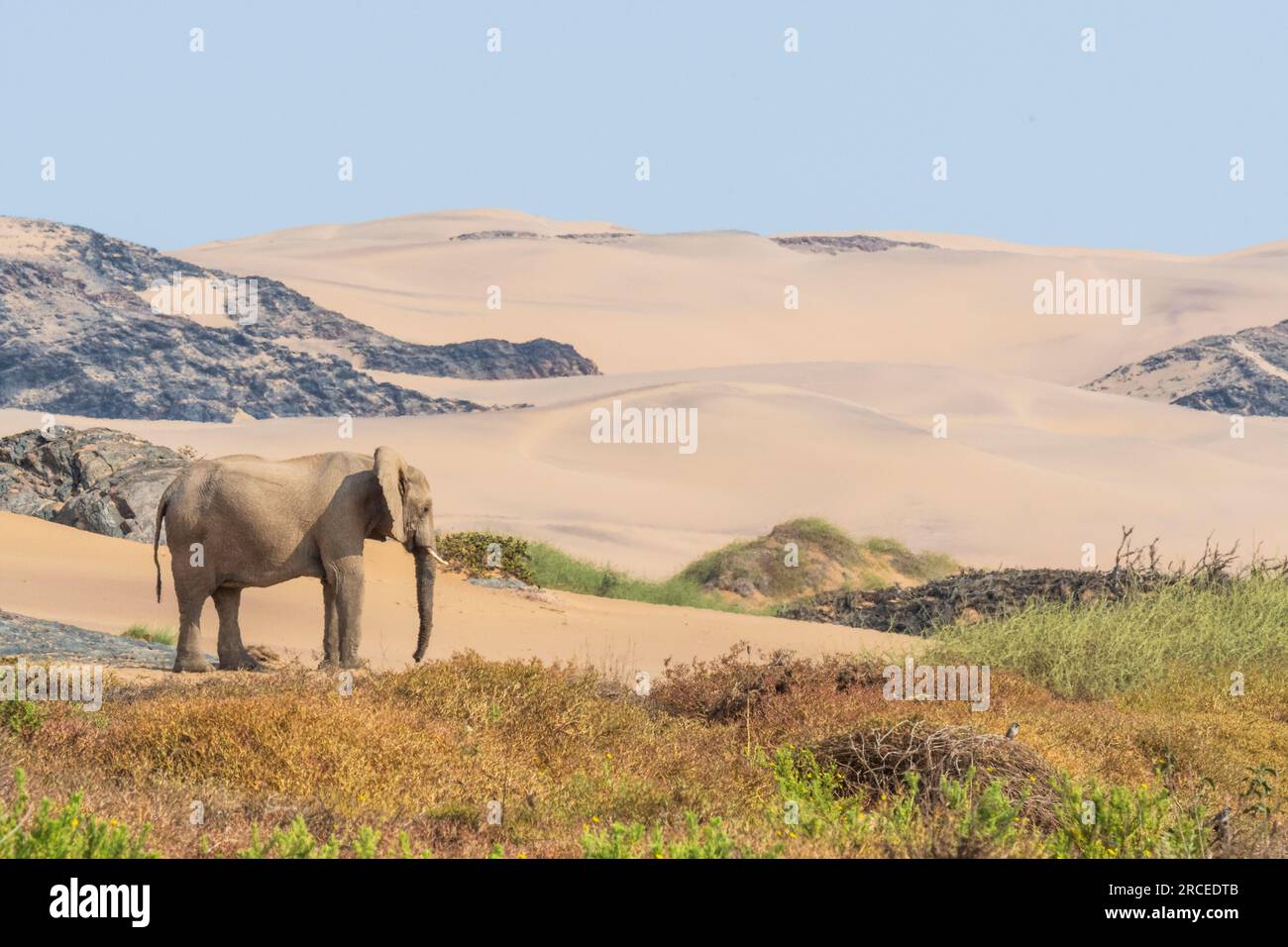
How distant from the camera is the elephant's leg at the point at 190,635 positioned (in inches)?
506

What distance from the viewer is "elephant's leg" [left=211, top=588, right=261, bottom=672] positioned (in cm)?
1316

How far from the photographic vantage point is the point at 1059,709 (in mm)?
12250

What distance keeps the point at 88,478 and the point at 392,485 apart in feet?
40.2

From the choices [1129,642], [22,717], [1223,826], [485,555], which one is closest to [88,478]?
[485,555]

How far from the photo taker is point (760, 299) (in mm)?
119250

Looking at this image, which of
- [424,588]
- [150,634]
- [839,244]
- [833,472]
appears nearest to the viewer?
[424,588]

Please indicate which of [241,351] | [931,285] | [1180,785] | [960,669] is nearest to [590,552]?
[960,669]

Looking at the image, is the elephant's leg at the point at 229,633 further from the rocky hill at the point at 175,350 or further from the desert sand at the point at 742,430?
the rocky hill at the point at 175,350

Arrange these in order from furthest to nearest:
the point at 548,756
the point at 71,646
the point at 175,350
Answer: the point at 175,350
the point at 71,646
the point at 548,756

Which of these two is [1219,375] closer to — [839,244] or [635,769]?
[635,769]

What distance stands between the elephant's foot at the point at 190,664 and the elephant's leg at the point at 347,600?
111cm

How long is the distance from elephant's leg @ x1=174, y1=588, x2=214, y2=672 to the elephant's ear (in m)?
1.62

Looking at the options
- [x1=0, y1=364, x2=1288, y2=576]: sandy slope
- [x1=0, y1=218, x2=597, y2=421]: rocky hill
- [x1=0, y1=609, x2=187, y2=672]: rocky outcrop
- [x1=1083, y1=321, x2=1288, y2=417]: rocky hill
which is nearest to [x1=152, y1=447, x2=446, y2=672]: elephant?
[x1=0, y1=609, x2=187, y2=672]: rocky outcrop
